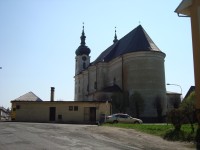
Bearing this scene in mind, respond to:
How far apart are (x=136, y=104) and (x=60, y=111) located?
15.9 metres

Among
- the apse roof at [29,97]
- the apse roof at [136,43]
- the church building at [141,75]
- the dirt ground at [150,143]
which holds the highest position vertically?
the apse roof at [136,43]

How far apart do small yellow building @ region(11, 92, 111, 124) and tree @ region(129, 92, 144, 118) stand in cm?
1042

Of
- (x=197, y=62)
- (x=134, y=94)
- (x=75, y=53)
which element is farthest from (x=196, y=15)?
(x=75, y=53)

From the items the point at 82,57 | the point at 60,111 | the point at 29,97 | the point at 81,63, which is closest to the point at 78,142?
the point at 60,111

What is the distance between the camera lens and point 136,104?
56.7 meters

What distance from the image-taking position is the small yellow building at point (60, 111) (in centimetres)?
4584

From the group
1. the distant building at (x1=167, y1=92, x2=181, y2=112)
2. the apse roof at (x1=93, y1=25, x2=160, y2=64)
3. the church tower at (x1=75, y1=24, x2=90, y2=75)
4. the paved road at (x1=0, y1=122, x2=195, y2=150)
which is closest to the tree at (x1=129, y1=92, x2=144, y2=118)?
the apse roof at (x1=93, y1=25, x2=160, y2=64)

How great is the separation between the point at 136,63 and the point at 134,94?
19.6 feet

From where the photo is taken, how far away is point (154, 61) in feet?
193

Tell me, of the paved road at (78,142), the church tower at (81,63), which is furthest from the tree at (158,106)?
the paved road at (78,142)

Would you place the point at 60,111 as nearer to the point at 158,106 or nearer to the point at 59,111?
the point at 59,111

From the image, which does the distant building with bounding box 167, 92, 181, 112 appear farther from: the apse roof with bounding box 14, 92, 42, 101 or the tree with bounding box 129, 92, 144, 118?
the apse roof with bounding box 14, 92, 42, 101

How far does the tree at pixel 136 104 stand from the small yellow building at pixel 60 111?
1042 cm

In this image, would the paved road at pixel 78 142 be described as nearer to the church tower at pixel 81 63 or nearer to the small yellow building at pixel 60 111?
the small yellow building at pixel 60 111
